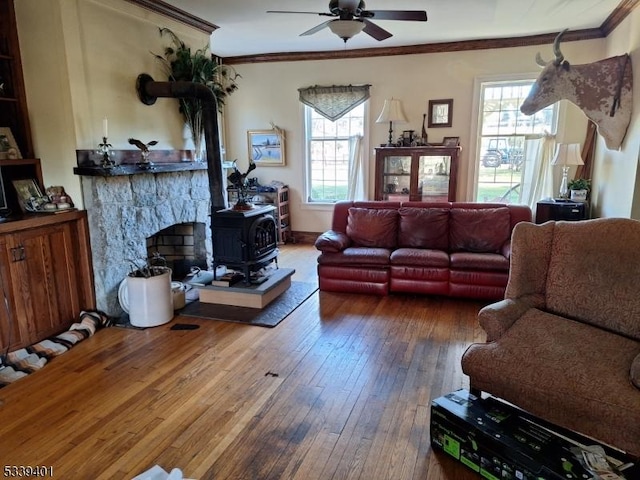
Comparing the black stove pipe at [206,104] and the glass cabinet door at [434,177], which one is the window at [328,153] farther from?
the black stove pipe at [206,104]

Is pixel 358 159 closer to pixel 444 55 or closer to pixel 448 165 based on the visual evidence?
pixel 448 165

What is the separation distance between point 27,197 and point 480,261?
3.92 metres

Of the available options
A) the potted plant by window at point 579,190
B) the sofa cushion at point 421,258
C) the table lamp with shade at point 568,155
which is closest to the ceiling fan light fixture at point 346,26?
the sofa cushion at point 421,258

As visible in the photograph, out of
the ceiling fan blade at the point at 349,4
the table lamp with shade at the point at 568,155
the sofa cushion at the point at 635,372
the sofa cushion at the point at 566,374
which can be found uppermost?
the ceiling fan blade at the point at 349,4

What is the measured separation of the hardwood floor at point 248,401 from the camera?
6.82 ft

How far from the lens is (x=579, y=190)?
504 cm

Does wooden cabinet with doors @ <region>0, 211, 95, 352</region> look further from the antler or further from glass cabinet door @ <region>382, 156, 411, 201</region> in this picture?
the antler

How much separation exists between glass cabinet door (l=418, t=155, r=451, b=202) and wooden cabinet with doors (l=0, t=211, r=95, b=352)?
413 cm

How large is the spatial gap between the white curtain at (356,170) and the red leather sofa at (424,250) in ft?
5.76

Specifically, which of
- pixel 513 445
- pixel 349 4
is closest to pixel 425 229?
pixel 349 4

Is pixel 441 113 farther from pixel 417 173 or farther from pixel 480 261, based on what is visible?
pixel 480 261

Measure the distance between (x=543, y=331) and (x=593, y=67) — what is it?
3001 millimetres

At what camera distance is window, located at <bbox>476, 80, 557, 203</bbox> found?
224 inches

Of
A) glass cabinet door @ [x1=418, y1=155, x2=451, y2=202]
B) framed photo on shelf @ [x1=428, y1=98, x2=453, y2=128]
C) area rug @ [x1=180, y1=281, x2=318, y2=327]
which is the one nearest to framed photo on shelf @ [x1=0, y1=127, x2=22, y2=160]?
area rug @ [x1=180, y1=281, x2=318, y2=327]
